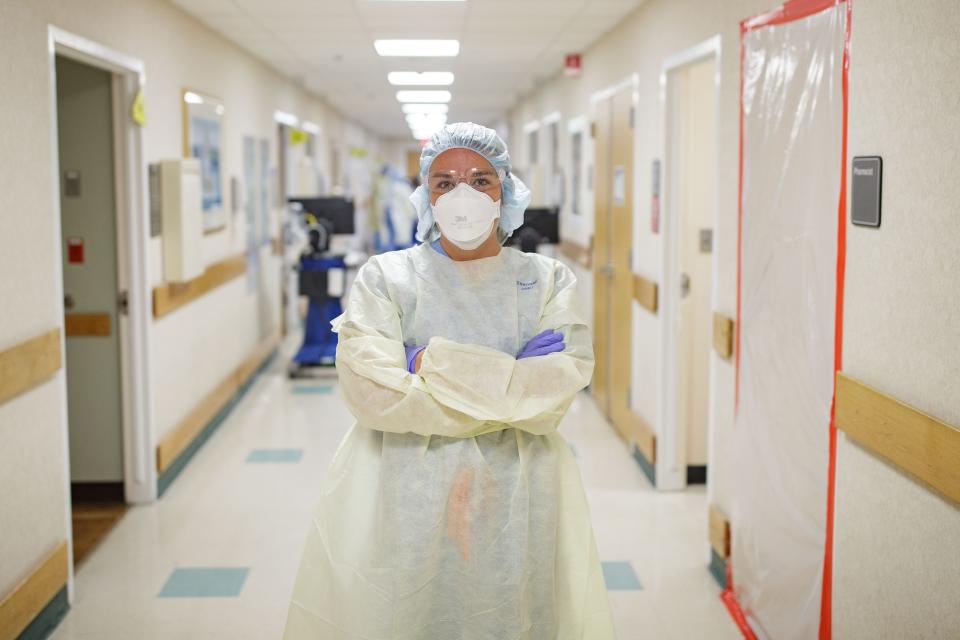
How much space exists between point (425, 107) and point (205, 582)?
10.3 m

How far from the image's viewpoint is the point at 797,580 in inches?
114

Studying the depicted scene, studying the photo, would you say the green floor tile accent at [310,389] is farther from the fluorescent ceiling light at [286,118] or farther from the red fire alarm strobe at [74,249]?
the red fire alarm strobe at [74,249]

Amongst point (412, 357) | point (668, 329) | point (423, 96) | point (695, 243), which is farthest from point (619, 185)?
Result: point (423, 96)

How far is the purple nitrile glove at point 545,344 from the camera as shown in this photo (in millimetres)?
2221

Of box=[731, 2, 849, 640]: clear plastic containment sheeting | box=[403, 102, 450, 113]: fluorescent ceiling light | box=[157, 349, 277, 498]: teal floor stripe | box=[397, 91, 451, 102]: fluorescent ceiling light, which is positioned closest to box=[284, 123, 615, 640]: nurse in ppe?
box=[731, 2, 849, 640]: clear plastic containment sheeting

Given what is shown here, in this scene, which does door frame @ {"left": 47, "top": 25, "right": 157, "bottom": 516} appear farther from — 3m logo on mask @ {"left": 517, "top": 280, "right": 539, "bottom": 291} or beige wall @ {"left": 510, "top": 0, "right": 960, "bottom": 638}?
beige wall @ {"left": 510, "top": 0, "right": 960, "bottom": 638}

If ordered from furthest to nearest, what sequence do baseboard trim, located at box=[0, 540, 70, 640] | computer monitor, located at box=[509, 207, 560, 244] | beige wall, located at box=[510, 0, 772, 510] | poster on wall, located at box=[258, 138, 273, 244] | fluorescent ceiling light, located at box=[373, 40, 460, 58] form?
poster on wall, located at box=[258, 138, 273, 244] < computer monitor, located at box=[509, 207, 560, 244] < fluorescent ceiling light, located at box=[373, 40, 460, 58] < beige wall, located at box=[510, 0, 772, 510] < baseboard trim, located at box=[0, 540, 70, 640]

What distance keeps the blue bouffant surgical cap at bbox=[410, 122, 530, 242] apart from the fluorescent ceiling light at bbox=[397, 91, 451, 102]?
891cm

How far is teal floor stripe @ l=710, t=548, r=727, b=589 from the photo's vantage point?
3729 millimetres

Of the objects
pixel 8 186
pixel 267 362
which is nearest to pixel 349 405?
pixel 8 186

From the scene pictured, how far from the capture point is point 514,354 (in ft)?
7.54

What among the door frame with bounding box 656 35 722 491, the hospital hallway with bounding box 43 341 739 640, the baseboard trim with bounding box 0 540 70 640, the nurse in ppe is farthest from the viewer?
the door frame with bounding box 656 35 722 491

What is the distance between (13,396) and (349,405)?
1.44 m

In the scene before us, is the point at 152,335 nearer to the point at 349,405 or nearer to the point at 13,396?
the point at 13,396
